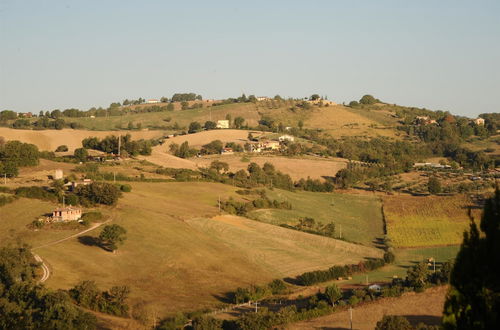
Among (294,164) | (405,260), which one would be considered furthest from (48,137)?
(405,260)

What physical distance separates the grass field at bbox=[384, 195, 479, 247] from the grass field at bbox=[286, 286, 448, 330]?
2218 cm

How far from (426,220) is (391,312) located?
119 feet

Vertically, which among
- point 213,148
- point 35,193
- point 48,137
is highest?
point 48,137

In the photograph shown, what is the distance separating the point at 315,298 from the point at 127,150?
58.9 meters

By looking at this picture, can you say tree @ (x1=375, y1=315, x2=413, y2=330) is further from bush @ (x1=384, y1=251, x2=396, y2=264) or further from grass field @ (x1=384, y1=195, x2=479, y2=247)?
grass field @ (x1=384, y1=195, x2=479, y2=247)

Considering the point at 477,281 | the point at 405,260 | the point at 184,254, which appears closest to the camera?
the point at 477,281

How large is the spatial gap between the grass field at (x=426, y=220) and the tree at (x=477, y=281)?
156ft

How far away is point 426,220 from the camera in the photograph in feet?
248

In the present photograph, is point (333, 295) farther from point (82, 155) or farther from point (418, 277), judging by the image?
point (82, 155)

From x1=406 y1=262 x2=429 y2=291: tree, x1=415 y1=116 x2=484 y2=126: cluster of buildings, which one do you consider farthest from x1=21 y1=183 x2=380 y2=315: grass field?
x1=415 y1=116 x2=484 y2=126: cluster of buildings

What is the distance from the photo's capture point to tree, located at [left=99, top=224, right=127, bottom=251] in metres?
51.6

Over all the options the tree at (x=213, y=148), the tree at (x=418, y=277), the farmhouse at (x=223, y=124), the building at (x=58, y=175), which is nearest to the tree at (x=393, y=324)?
the tree at (x=418, y=277)

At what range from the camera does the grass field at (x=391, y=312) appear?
3903 cm

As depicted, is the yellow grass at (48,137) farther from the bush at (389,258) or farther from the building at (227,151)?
the bush at (389,258)
